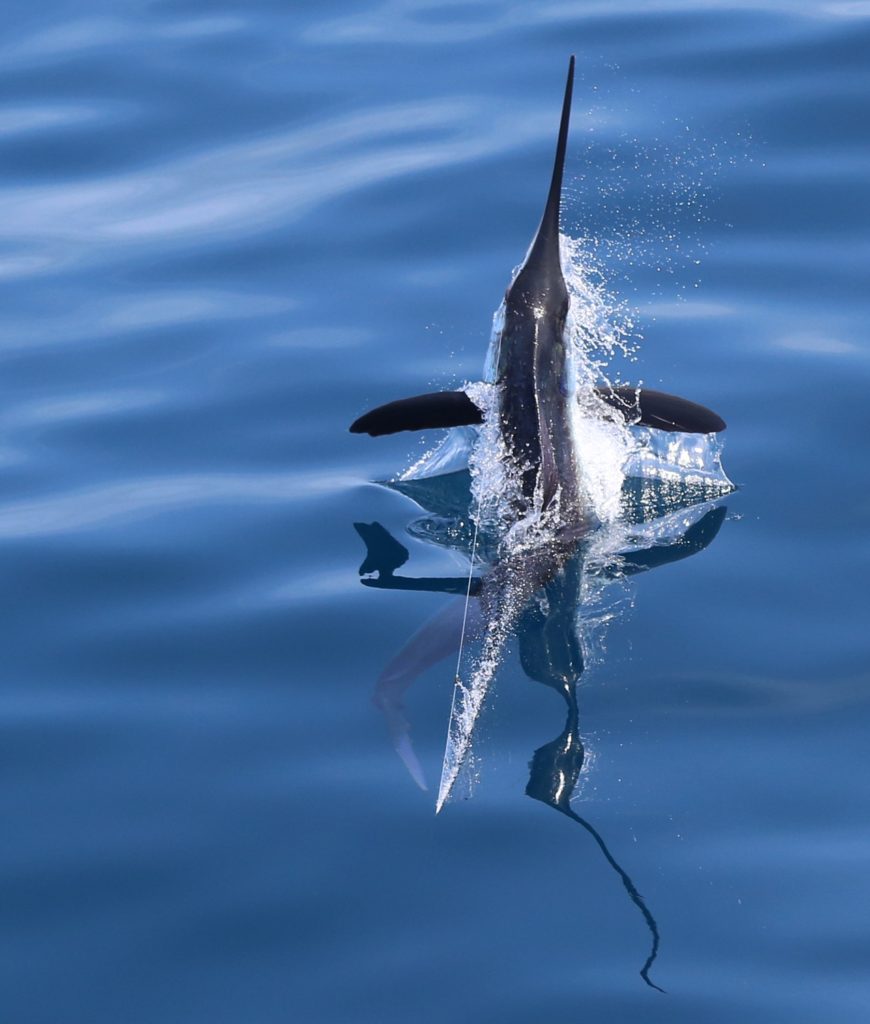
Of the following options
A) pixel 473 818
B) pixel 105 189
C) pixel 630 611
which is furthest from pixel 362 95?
pixel 473 818

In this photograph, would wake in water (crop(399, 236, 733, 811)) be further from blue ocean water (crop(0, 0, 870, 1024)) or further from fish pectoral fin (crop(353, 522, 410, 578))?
fish pectoral fin (crop(353, 522, 410, 578))

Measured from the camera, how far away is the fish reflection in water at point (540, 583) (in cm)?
741

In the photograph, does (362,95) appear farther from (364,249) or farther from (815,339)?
(815,339)

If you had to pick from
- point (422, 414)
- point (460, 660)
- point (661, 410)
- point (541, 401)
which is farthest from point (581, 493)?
point (460, 660)

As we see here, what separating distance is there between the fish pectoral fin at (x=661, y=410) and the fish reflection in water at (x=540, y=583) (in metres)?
0.32

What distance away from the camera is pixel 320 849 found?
694 cm

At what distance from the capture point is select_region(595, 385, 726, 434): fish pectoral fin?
957 cm

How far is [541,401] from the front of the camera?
378 inches

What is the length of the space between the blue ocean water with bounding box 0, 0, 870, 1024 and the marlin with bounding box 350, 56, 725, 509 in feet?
1.33

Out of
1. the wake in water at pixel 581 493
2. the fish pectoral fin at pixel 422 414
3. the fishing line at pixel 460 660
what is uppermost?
the fish pectoral fin at pixel 422 414

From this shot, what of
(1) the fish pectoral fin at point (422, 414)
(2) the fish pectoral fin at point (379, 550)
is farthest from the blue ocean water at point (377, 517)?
(1) the fish pectoral fin at point (422, 414)

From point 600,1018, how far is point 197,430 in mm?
5357

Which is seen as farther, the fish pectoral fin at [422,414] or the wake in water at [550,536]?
the fish pectoral fin at [422,414]

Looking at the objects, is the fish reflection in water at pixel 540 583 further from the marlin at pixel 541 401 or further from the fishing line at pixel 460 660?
the marlin at pixel 541 401
